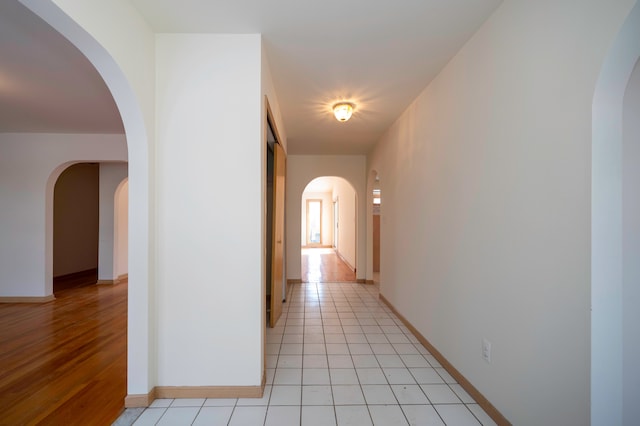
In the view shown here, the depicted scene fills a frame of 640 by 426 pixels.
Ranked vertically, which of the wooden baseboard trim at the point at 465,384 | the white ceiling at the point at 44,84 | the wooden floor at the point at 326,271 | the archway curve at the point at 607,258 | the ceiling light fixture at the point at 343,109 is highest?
the white ceiling at the point at 44,84

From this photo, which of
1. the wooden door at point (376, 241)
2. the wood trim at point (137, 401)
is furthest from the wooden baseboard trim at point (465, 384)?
the wooden door at point (376, 241)

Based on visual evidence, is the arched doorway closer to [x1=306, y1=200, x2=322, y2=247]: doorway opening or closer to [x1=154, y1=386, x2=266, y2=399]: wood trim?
[x1=306, y1=200, x2=322, y2=247]: doorway opening

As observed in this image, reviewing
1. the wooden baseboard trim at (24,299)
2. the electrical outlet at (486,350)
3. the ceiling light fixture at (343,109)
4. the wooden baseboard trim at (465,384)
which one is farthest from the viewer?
the wooden baseboard trim at (24,299)

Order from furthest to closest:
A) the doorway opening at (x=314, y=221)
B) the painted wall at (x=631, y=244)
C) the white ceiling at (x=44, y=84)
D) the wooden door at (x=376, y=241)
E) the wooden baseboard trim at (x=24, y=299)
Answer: the doorway opening at (x=314, y=221) → the wooden door at (x=376, y=241) → the wooden baseboard trim at (x=24, y=299) → the white ceiling at (x=44, y=84) → the painted wall at (x=631, y=244)

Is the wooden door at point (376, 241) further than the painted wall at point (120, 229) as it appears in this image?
Yes

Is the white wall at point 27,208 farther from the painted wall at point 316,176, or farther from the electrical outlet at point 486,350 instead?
the electrical outlet at point 486,350

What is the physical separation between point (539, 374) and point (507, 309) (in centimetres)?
35

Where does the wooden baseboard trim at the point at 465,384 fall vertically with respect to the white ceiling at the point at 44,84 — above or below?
below

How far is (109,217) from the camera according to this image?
5668 mm

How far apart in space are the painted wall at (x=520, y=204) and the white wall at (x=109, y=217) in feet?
19.3

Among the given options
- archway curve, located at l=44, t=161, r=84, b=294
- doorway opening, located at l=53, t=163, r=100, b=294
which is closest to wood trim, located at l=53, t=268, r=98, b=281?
doorway opening, located at l=53, t=163, r=100, b=294

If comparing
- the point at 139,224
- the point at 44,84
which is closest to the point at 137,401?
the point at 139,224

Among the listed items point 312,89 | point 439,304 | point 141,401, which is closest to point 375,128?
point 312,89

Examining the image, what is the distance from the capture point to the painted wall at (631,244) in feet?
3.90
